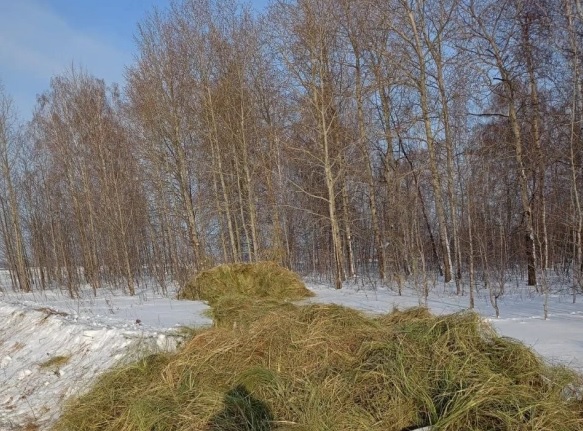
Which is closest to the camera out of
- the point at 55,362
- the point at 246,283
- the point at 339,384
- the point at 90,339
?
the point at 339,384

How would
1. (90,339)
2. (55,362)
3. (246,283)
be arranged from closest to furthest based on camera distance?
(55,362) < (90,339) < (246,283)

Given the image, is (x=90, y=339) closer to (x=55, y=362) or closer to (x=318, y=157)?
(x=55, y=362)

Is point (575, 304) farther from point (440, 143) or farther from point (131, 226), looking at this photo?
point (131, 226)

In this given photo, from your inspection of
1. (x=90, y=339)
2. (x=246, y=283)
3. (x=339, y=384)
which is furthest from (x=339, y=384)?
(x=246, y=283)

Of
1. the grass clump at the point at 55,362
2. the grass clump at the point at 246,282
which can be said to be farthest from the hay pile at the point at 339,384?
the grass clump at the point at 246,282

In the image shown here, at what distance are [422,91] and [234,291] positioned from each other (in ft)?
29.4

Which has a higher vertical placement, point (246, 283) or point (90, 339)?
point (90, 339)

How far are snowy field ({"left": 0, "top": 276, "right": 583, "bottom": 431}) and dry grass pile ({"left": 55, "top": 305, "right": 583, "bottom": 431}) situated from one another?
82cm

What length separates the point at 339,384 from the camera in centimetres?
377

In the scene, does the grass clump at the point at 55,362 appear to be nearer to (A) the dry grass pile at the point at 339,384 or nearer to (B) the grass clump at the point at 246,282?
(A) the dry grass pile at the point at 339,384

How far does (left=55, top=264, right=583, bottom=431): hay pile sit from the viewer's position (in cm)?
337

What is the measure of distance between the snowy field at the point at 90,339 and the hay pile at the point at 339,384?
0.87 meters

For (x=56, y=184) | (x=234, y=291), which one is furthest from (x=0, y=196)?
(x=234, y=291)

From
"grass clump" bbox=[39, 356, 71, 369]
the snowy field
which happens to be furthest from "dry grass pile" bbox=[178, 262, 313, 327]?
"grass clump" bbox=[39, 356, 71, 369]
